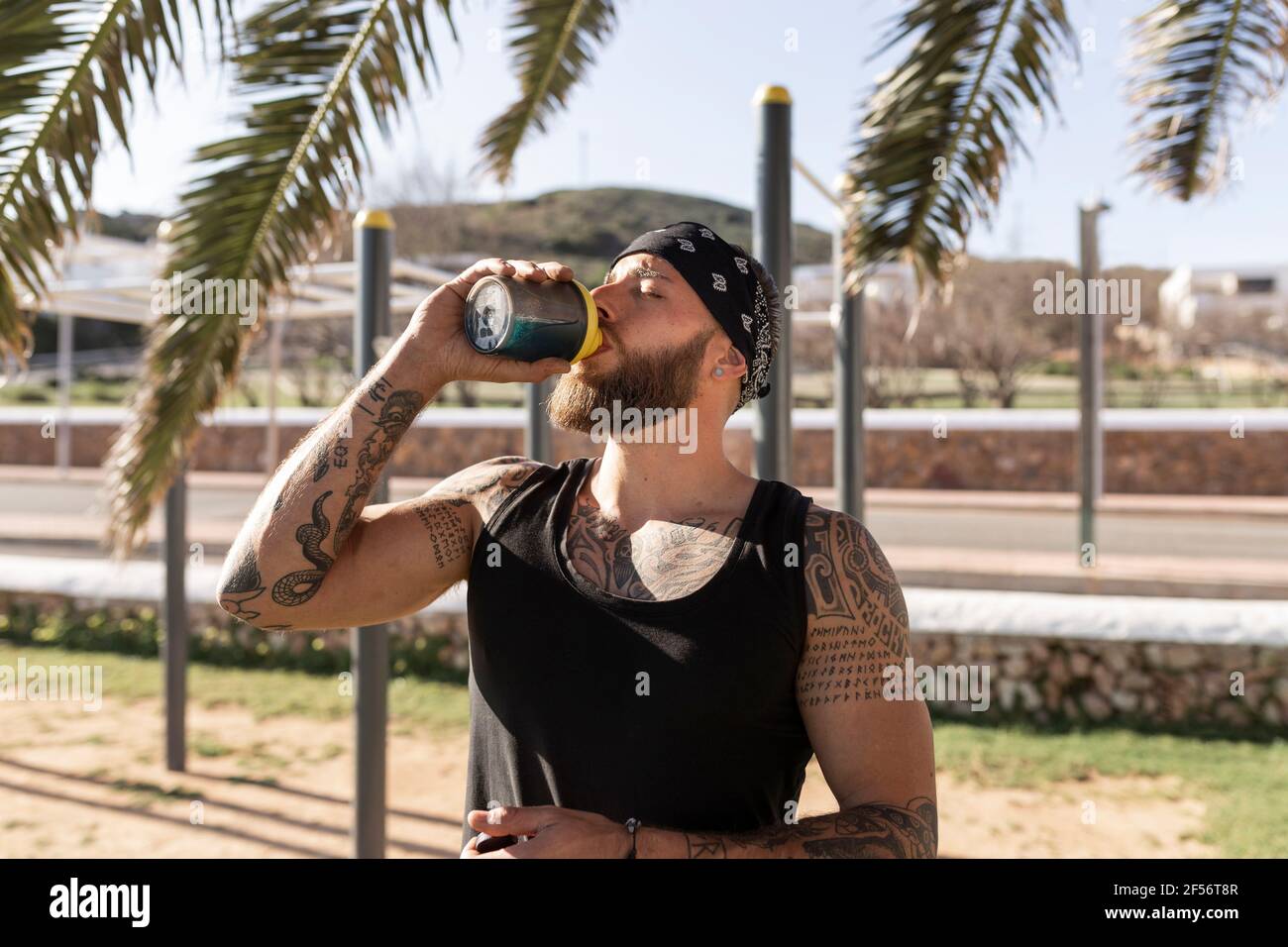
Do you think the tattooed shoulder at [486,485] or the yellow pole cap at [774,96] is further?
the yellow pole cap at [774,96]

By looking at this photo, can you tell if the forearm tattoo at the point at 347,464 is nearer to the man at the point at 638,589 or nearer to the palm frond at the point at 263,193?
the man at the point at 638,589

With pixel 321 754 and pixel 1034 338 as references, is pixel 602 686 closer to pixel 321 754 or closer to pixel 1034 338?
pixel 321 754

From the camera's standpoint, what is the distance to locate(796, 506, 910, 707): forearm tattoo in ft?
4.90

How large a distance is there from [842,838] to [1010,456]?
15.0 m

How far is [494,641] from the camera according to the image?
162cm

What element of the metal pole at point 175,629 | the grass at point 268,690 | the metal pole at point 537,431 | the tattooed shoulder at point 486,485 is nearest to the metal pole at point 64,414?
the grass at point 268,690

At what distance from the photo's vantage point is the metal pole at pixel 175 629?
536 cm

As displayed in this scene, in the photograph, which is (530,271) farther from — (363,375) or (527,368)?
(363,375)

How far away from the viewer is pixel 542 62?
13.6ft

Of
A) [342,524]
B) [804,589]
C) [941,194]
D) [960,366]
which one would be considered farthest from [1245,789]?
[960,366]

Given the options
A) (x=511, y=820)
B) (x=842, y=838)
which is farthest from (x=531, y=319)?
(x=842, y=838)

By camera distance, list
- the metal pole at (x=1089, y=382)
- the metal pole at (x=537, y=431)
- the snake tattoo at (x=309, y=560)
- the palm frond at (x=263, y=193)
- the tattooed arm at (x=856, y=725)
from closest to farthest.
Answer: the tattooed arm at (x=856, y=725)
the snake tattoo at (x=309, y=560)
the palm frond at (x=263, y=193)
the metal pole at (x=537, y=431)
the metal pole at (x=1089, y=382)

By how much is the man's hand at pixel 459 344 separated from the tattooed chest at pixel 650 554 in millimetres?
266
